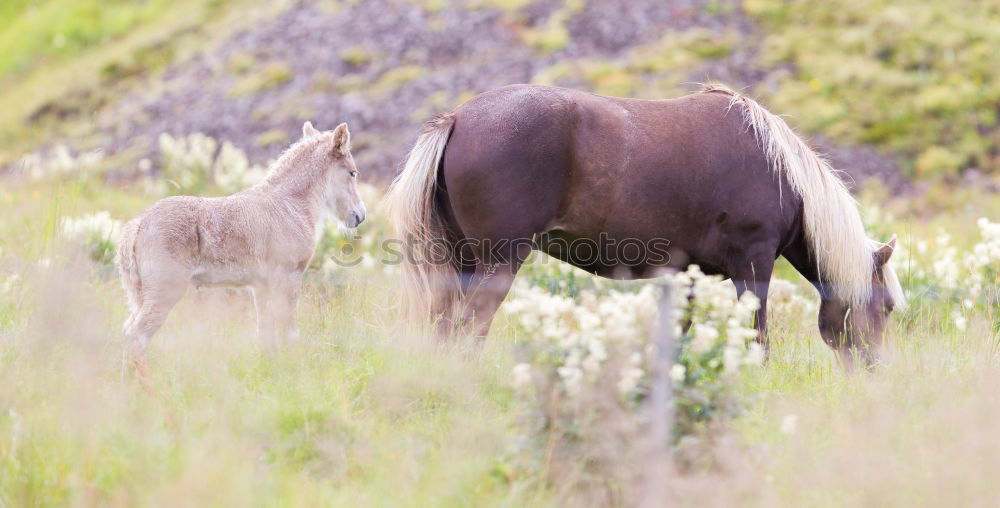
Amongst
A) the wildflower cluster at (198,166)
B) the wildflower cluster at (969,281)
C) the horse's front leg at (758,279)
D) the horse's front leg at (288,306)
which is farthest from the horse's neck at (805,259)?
the wildflower cluster at (198,166)

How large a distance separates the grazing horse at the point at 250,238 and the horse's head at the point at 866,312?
3.30 metres

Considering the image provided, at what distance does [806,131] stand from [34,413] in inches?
617

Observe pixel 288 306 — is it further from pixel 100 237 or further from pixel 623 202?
pixel 100 237

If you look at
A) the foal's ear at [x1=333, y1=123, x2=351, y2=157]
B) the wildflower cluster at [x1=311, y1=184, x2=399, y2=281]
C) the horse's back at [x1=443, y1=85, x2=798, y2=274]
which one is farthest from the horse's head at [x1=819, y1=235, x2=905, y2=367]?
the foal's ear at [x1=333, y1=123, x2=351, y2=157]

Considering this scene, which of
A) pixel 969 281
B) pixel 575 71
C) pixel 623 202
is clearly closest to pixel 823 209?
pixel 623 202

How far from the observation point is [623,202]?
570cm

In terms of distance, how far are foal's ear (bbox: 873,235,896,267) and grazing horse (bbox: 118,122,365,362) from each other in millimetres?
3537

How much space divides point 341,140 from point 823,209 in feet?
10.5

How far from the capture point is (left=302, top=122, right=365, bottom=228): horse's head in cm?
561

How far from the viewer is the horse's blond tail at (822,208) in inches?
237

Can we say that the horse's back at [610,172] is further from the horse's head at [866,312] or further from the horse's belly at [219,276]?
the horse's belly at [219,276]

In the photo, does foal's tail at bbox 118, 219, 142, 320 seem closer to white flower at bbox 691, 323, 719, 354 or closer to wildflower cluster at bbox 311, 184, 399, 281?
wildflower cluster at bbox 311, 184, 399, 281

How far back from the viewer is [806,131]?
17188 mm

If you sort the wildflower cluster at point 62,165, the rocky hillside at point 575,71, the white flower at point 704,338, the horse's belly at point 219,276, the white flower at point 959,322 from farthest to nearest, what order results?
1. the rocky hillside at point 575,71
2. the wildflower cluster at point 62,165
3. the white flower at point 959,322
4. the horse's belly at point 219,276
5. the white flower at point 704,338
